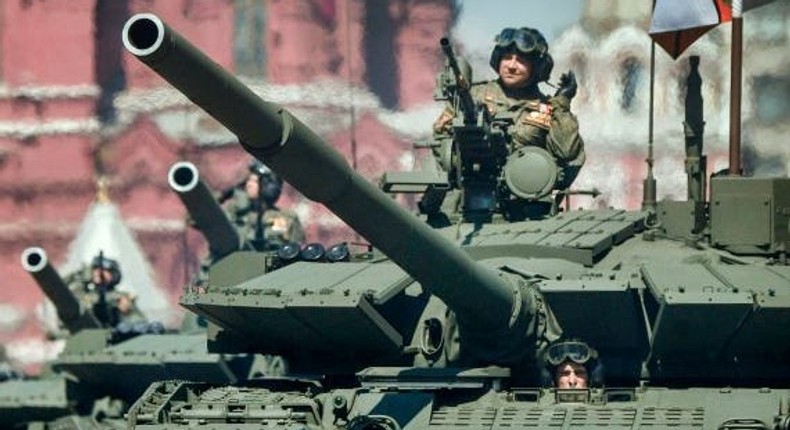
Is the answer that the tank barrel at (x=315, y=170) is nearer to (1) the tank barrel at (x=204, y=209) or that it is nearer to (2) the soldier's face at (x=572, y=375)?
(2) the soldier's face at (x=572, y=375)

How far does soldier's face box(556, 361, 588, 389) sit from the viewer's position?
24672 mm

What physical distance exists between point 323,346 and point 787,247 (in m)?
4.79

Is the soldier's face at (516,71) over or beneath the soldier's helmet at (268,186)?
over

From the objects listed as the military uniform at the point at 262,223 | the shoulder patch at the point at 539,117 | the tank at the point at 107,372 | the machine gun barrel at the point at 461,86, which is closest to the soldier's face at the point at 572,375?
the machine gun barrel at the point at 461,86

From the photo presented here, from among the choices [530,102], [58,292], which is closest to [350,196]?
[530,102]

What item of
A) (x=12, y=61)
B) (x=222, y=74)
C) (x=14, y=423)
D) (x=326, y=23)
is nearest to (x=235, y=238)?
(x=14, y=423)

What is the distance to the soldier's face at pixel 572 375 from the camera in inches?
971

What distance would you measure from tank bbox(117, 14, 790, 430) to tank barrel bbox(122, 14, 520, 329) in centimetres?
3

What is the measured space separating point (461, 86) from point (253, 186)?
16025 mm

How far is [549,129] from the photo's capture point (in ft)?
97.0

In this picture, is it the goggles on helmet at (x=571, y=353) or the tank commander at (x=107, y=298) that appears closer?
the goggles on helmet at (x=571, y=353)

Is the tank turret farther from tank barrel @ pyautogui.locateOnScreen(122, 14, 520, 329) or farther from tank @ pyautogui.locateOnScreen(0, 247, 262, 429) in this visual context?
tank @ pyautogui.locateOnScreen(0, 247, 262, 429)

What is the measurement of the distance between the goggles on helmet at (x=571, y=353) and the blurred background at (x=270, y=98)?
49.3 feet

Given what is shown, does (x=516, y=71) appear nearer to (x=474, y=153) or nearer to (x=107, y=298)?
(x=474, y=153)
